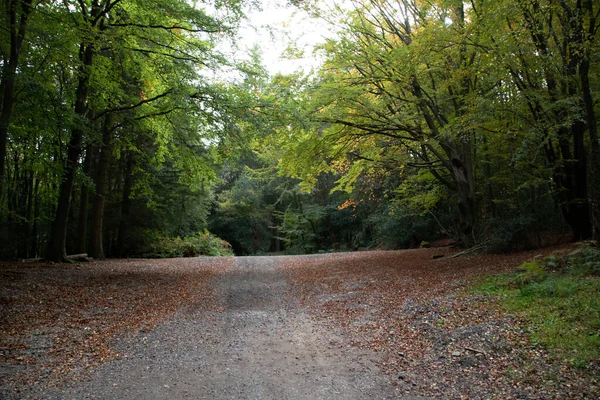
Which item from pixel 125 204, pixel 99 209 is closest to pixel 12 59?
pixel 99 209

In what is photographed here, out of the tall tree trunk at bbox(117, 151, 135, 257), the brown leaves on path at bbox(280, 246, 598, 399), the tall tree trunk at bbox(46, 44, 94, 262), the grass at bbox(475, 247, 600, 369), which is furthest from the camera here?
the tall tree trunk at bbox(117, 151, 135, 257)

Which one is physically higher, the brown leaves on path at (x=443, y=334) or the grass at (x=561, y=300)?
the grass at (x=561, y=300)

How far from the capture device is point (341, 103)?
37.5 ft

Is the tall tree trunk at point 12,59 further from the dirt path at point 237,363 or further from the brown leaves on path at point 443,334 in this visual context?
the brown leaves on path at point 443,334

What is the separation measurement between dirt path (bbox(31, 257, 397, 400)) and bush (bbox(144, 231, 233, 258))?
12.5 metres

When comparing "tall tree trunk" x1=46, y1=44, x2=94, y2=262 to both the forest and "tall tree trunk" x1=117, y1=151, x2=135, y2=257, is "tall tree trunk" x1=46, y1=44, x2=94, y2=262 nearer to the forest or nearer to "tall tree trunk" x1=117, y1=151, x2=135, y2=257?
the forest

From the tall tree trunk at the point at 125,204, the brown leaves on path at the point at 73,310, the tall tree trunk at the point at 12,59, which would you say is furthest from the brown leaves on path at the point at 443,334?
the tall tree trunk at the point at 125,204

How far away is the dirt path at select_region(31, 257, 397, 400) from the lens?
12.8 feet

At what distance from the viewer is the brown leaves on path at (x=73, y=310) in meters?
→ 4.49

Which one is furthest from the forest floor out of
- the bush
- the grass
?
the bush

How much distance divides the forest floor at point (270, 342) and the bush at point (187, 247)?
930 centimetres

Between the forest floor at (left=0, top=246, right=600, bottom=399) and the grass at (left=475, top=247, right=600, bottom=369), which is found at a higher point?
the grass at (left=475, top=247, right=600, bottom=369)

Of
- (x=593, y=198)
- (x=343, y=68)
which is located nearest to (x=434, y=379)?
(x=593, y=198)

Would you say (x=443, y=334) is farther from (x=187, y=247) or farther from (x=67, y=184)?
(x=187, y=247)
